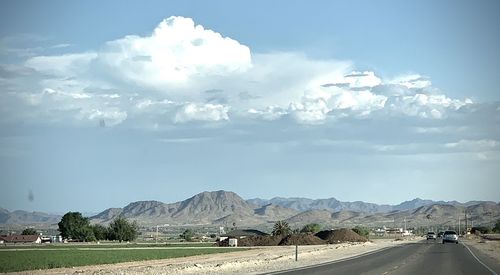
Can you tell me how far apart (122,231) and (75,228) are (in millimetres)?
10173

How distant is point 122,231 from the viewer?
148 metres

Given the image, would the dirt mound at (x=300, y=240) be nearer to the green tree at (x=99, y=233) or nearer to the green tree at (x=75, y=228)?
the green tree at (x=75, y=228)

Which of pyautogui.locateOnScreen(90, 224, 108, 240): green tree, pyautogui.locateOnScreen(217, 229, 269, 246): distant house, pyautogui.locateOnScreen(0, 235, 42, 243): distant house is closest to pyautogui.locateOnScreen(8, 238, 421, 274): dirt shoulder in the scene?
pyautogui.locateOnScreen(217, 229, 269, 246): distant house

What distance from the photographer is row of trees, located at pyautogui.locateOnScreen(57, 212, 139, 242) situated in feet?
A: 479

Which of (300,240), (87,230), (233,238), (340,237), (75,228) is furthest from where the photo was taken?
(75,228)

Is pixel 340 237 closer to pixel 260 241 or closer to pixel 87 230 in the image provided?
pixel 260 241

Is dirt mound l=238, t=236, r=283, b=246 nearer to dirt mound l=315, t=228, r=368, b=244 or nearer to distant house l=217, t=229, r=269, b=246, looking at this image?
distant house l=217, t=229, r=269, b=246

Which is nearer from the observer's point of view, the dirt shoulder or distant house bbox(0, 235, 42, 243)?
the dirt shoulder

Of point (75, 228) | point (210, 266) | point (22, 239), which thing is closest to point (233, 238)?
point (22, 239)

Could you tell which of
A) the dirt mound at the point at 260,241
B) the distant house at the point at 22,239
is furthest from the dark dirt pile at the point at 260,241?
the distant house at the point at 22,239

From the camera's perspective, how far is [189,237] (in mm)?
145250

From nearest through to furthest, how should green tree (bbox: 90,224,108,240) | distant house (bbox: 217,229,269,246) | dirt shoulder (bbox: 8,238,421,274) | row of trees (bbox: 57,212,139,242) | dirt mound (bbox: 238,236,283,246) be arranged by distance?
dirt shoulder (bbox: 8,238,421,274) < distant house (bbox: 217,229,269,246) < dirt mound (bbox: 238,236,283,246) < row of trees (bbox: 57,212,139,242) < green tree (bbox: 90,224,108,240)

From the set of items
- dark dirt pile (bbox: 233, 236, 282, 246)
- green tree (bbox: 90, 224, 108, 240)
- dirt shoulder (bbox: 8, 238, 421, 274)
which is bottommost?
dirt shoulder (bbox: 8, 238, 421, 274)

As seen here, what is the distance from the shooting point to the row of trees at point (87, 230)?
146 metres
